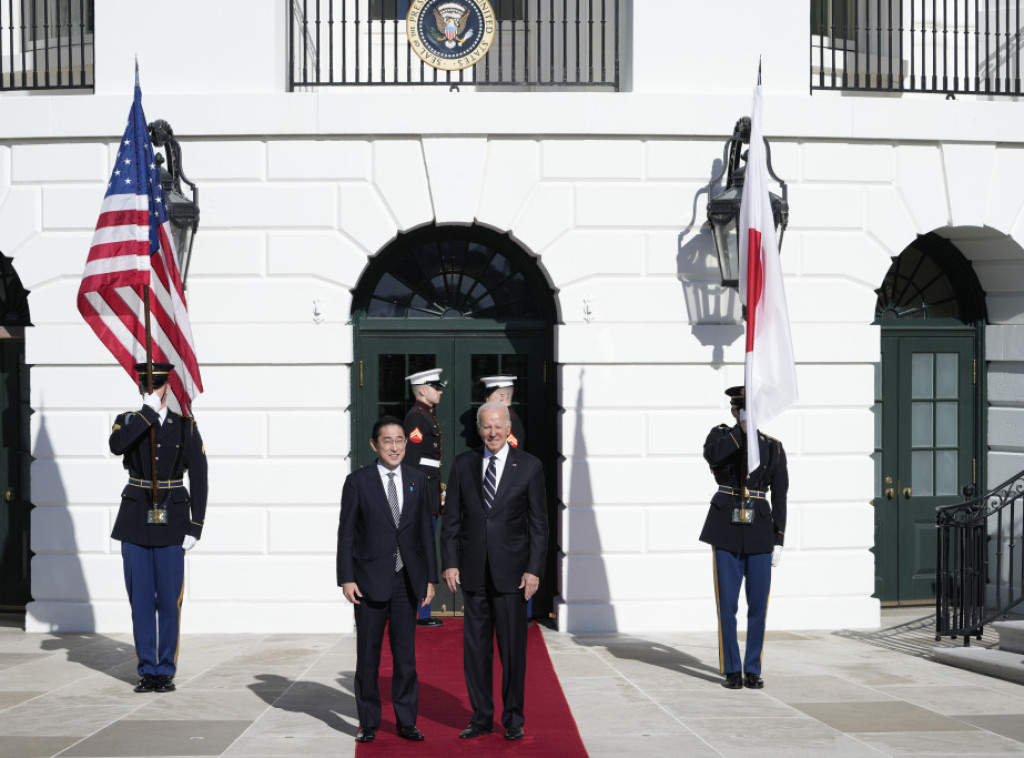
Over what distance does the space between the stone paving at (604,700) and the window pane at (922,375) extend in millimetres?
2418

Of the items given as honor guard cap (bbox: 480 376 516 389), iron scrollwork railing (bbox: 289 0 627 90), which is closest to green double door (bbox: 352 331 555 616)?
honor guard cap (bbox: 480 376 516 389)

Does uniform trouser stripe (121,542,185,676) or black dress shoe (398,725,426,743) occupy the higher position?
uniform trouser stripe (121,542,185,676)

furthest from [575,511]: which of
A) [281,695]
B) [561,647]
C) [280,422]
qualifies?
[281,695]

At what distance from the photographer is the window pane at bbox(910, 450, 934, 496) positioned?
11.7 metres

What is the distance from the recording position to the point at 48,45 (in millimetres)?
11141

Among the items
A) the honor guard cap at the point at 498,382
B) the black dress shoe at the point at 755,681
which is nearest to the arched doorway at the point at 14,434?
the honor guard cap at the point at 498,382

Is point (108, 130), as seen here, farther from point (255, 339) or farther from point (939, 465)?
point (939, 465)

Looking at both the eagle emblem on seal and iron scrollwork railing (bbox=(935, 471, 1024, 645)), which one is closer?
iron scrollwork railing (bbox=(935, 471, 1024, 645))

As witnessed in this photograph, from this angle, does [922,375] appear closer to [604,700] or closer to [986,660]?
Answer: [986,660]

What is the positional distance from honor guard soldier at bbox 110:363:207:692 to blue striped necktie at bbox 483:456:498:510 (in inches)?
88.0

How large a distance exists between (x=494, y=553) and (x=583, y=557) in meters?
3.57

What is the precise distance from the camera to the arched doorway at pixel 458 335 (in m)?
11.0

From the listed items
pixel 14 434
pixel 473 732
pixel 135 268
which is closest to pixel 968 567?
pixel 473 732

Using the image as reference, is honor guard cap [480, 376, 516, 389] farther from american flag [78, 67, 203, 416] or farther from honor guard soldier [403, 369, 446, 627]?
american flag [78, 67, 203, 416]
